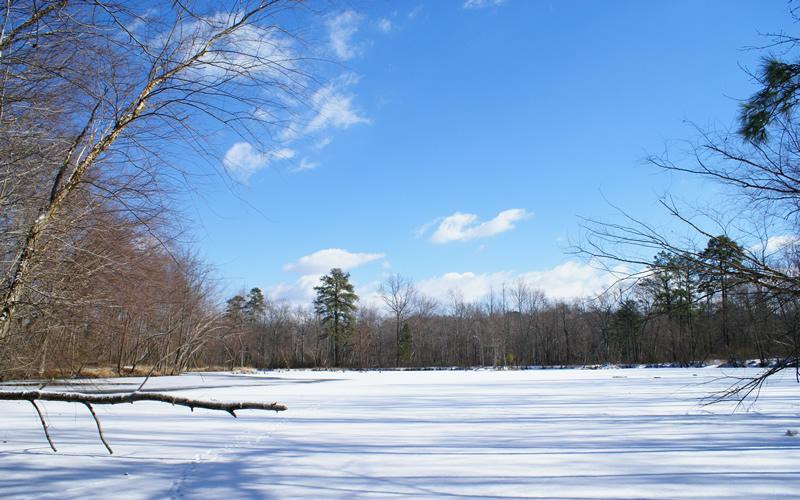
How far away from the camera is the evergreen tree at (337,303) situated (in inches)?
2306

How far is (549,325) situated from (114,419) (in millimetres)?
62950

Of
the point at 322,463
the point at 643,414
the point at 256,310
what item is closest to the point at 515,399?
the point at 643,414

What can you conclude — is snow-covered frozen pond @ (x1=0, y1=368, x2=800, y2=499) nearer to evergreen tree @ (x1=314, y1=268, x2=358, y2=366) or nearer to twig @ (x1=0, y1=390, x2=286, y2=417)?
twig @ (x1=0, y1=390, x2=286, y2=417)

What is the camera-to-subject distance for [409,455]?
5.08 metres

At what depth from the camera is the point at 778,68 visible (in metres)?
3.41

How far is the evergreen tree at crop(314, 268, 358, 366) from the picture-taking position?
58562 mm

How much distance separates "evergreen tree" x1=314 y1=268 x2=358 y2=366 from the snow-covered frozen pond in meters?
50.3

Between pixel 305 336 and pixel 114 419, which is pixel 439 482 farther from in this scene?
pixel 305 336

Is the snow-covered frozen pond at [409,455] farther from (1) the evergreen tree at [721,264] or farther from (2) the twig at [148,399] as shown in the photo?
(2) the twig at [148,399]

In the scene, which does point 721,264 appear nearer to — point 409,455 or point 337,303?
point 409,455

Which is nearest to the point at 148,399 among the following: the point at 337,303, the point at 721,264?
the point at 721,264

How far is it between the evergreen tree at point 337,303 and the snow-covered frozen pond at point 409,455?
165 feet

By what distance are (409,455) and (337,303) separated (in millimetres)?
54583

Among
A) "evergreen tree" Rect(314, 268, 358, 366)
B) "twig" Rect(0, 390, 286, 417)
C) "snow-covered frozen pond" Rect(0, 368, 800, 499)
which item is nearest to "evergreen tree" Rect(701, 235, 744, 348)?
"snow-covered frozen pond" Rect(0, 368, 800, 499)
